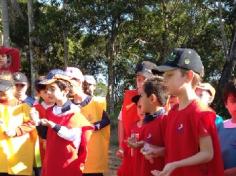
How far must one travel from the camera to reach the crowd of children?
3082 millimetres

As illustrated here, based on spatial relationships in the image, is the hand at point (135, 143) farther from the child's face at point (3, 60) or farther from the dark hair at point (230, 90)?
the child's face at point (3, 60)

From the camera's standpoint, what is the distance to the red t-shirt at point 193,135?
302 centimetres

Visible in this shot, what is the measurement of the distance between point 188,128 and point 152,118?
0.61 meters

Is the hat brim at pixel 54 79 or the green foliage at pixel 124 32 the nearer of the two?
the hat brim at pixel 54 79

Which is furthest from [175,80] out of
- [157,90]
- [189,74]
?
[157,90]

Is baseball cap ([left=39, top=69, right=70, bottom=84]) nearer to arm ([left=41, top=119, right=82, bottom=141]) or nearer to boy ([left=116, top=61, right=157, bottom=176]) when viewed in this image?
arm ([left=41, top=119, right=82, bottom=141])

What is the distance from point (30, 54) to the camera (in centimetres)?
2183

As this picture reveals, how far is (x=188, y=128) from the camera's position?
3.07m

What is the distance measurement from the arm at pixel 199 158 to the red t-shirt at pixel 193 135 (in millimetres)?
41

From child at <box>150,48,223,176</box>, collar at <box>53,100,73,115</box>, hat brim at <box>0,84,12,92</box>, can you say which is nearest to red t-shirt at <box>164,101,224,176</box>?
child at <box>150,48,223,176</box>

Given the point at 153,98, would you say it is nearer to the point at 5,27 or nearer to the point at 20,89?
the point at 20,89

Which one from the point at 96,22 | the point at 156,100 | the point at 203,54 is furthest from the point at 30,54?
the point at 156,100

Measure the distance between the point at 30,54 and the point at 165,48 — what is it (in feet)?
18.3

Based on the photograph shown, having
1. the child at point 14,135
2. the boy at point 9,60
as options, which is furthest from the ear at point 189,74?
the boy at point 9,60
